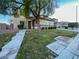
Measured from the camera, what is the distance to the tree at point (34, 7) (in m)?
12.9

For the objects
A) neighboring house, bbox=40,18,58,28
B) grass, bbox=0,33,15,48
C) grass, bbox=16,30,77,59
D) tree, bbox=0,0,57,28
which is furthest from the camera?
tree, bbox=0,0,57,28

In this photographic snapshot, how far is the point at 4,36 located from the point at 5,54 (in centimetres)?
225

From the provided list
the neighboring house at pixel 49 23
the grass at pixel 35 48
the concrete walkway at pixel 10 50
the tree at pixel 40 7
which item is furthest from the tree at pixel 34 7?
the concrete walkway at pixel 10 50

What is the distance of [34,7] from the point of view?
13.3 m

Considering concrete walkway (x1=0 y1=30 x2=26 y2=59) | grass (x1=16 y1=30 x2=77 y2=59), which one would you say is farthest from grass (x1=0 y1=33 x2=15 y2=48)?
grass (x1=16 y1=30 x2=77 y2=59)

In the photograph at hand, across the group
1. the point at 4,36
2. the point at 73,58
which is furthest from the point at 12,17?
the point at 73,58

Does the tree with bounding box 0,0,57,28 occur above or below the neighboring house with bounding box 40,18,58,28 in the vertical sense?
above

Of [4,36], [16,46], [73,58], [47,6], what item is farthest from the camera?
[47,6]

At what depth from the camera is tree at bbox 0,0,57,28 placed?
42.2 ft

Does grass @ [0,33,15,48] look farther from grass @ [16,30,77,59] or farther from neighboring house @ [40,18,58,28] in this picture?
neighboring house @ [40,18,58,28]

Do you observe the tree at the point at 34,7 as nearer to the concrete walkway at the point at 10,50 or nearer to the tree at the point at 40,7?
the tree at the point at 40,7

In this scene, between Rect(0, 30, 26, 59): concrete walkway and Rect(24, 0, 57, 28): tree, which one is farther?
Rect(24, 0, 57, 28): tree

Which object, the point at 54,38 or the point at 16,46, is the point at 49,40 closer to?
the point at 54,38

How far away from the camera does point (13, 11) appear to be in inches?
555
